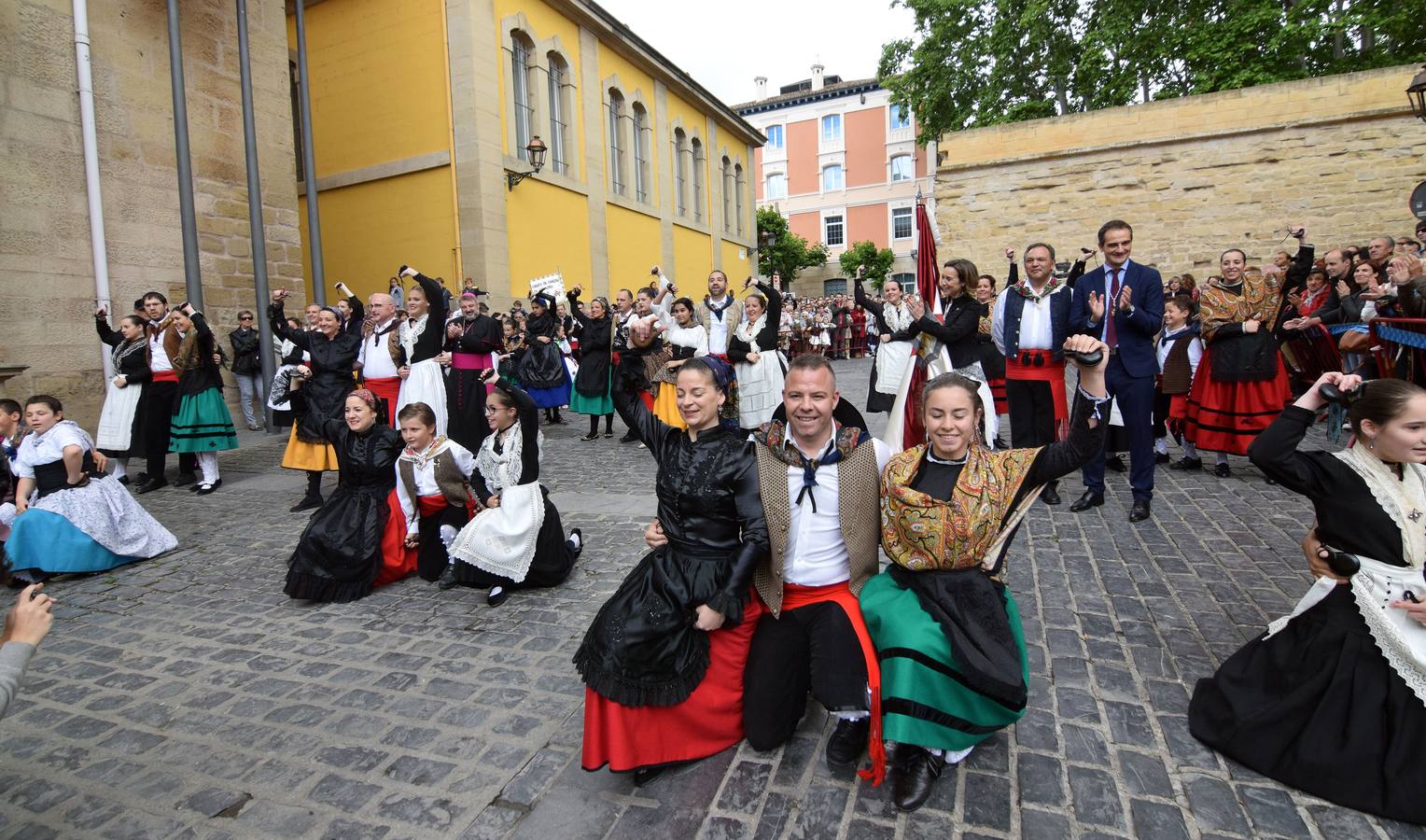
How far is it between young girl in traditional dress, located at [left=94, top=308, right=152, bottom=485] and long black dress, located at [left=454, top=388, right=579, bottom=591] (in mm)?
5276

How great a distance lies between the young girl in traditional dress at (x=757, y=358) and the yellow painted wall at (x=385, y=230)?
9.62 m

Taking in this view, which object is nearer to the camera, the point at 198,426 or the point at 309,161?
the point at 198,426

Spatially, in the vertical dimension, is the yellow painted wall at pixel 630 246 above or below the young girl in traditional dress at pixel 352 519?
above

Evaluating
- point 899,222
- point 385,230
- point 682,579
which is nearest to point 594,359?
point 682,579

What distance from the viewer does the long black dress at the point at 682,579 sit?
267 centimetres

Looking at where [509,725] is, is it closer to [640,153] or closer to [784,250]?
[640,153]

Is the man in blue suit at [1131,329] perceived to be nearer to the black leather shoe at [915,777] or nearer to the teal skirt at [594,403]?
the black leather shoe at [915,777]

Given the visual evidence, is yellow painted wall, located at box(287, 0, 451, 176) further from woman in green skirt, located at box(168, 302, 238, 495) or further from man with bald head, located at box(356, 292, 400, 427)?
man with bald head, located at box(356, 292, 400, 427)

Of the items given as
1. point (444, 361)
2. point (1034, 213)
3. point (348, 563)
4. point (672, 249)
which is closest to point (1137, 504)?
point (348, 563)

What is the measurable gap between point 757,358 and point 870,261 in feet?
131

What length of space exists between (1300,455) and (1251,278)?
532 centimetres

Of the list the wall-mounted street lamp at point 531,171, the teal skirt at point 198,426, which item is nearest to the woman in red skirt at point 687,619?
the teal skirt at point 198,426

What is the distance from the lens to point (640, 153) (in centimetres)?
2225

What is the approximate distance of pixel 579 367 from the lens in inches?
428
